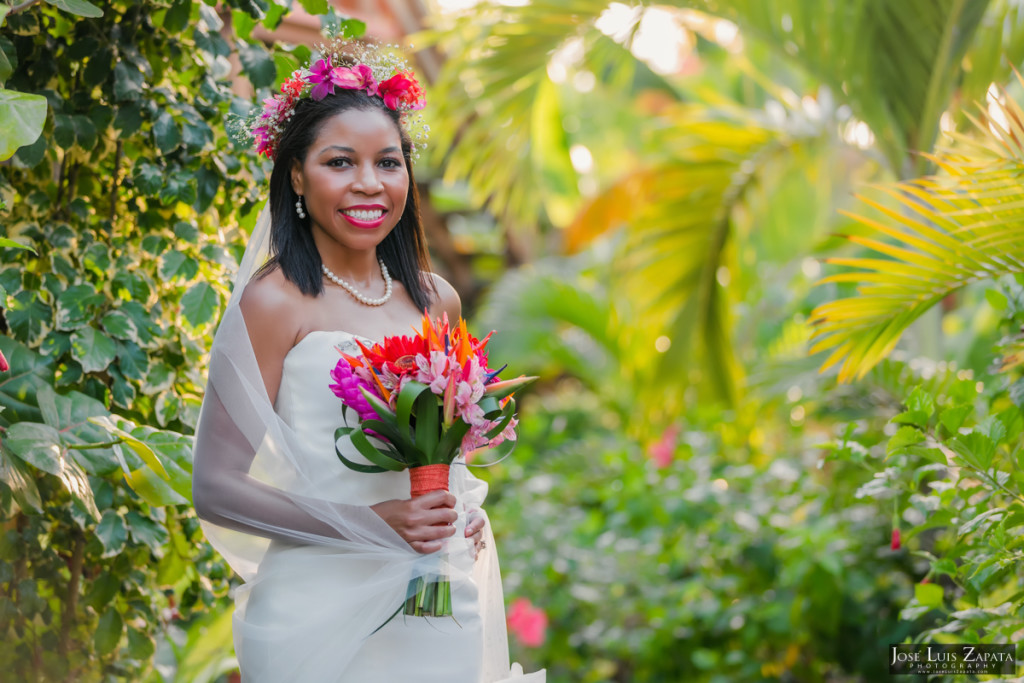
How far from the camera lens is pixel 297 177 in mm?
2025

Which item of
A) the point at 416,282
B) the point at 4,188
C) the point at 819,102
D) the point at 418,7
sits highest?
the point at 418,7

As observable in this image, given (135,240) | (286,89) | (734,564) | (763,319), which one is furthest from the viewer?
(763,319)

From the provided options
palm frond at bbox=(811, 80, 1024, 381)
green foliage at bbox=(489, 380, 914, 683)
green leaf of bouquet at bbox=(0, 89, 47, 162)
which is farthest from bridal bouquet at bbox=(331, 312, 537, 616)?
green foliage at bbox=(489, 380, 914, 683)

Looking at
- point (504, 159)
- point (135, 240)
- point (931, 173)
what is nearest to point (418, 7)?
point (504, 159)

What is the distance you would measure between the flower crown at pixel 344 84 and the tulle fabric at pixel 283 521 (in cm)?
49

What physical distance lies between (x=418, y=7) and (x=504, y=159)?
11.1 feet

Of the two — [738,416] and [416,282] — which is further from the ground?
[738,416]

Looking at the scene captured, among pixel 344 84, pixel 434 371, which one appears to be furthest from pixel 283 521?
pixel 344 84

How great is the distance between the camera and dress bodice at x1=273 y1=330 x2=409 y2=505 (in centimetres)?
183

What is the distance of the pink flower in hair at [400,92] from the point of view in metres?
2.06

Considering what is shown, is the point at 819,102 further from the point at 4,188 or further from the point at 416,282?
the point at 4,188

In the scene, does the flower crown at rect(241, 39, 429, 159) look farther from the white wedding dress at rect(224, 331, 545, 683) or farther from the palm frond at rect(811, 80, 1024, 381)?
the palm frond at rect(811, 80, 1024, 381)

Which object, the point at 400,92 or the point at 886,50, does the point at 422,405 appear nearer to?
the point at 400,92

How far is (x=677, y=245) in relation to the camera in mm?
4953
